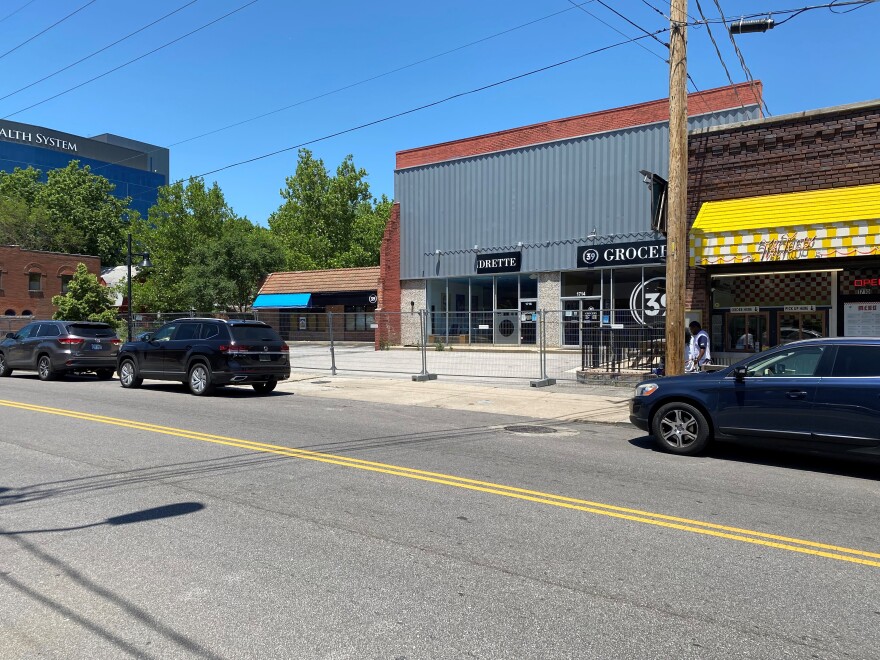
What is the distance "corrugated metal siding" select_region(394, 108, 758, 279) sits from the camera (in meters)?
26.7

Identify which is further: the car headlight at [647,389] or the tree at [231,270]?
the tree at [231,270]

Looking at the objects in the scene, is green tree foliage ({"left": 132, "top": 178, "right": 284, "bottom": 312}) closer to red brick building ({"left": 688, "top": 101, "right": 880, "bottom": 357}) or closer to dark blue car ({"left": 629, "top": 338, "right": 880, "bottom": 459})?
red brick building ({"left": 688, "top": 101, "right": 880, "bottom": 357})

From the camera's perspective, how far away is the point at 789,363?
25.2ft

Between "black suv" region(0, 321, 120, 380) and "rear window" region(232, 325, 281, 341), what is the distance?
19.9 feet

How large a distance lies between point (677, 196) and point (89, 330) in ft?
51.7

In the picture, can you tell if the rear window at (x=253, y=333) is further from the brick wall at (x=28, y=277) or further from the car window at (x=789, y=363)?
the brick wall at (x=28, y=277)

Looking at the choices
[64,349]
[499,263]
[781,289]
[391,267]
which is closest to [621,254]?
[499,263]

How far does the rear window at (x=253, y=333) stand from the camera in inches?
560

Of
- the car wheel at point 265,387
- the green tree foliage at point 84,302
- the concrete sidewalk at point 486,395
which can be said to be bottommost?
the concrete sidewalk at point 486,395

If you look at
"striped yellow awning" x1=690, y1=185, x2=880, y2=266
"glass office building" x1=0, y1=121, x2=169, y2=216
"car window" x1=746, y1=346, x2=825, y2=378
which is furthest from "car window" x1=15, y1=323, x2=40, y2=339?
"glass office building" x1=0, y1=121, x2=169, y2=216

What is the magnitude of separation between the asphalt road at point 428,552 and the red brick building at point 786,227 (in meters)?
6.39

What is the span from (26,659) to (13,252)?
176 ft

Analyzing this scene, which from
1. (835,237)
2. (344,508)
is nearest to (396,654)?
(344,508)

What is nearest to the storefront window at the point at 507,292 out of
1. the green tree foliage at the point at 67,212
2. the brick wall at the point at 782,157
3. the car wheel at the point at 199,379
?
the brick wall at the point at 782,157
